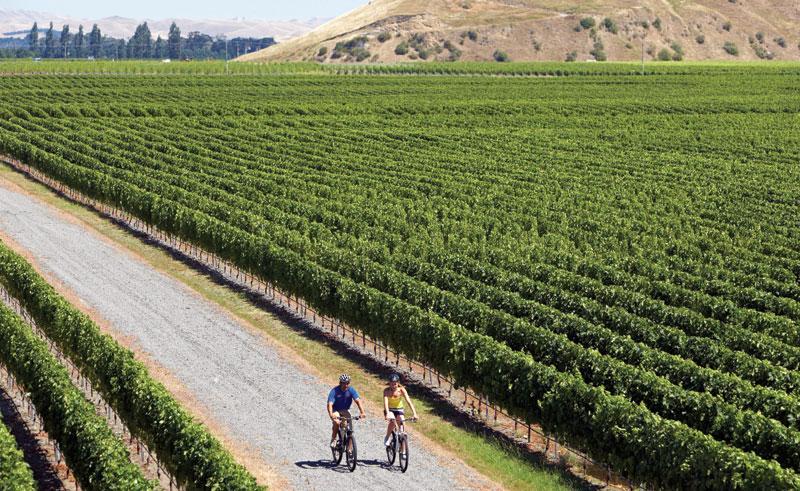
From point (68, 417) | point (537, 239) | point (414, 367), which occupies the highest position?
point (537, 239)

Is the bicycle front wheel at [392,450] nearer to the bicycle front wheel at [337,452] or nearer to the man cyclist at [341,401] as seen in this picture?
the bicycle front wheel at [337,452]

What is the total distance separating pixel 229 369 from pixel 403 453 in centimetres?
1062

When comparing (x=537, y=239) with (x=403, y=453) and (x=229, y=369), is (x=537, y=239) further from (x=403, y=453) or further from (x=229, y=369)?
(x=403, y=453)

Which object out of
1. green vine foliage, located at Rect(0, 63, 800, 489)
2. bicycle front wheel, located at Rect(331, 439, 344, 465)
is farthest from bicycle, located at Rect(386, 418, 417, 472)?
green vine foliage, located at Rect(0, 63, 800, 489)

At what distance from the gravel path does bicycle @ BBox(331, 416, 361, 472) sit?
328 millimetres

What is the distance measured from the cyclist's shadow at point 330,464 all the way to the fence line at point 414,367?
4709 mm

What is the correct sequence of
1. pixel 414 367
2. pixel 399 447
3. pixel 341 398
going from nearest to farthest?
pixel 341 398
pixel 399 447
pixel 414 367

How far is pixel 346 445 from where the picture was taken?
29000 millimetres

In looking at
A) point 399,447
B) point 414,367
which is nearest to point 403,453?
point 399,447

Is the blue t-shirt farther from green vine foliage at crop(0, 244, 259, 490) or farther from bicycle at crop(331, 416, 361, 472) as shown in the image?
green vine foliage at crop(0, 244, 259, 490)

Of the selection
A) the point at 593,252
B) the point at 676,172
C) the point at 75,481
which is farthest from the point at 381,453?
the point at 676,172

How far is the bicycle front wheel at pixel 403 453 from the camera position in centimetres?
2895

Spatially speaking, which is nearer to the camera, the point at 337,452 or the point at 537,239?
the point at 337,452

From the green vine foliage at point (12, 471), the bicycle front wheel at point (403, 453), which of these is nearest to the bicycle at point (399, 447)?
the bicycle front wheel at point (403, 453)
